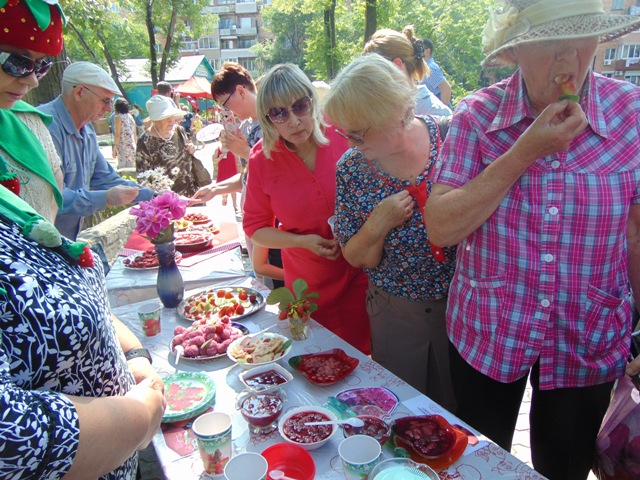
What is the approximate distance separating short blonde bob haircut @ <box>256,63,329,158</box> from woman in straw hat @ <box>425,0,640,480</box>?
37.5 inches

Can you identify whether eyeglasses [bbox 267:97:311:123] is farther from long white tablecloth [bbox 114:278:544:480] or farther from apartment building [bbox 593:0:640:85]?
apartment building [bbox 593:0:640:85]

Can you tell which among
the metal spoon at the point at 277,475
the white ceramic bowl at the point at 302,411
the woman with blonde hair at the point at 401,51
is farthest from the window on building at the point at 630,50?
the metal spoon at the point at 277,475

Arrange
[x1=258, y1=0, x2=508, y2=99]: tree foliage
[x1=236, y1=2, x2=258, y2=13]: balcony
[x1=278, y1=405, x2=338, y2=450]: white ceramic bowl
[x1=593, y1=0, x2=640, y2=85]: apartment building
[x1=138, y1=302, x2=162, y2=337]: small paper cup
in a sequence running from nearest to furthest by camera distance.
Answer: [x1=278, y1=405, x2=338, y2=450]: white ceramic bowl
[x1=138, y1=302, x2=162, y2=337]: small paper cup
[x1=258, y1=0, x2=508, y2=99]: tree foliage
[x1=593, y1=0, x2=640, y2=85]: apartment building
[x1=236, y1=2, x2=258, y2=13]: balcony

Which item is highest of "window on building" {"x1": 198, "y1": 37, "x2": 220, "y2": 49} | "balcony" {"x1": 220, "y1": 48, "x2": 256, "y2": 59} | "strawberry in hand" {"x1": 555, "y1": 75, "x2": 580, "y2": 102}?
"window on building" {"x1": 198, "y1": 37, "x2": 220, "y2": 49}

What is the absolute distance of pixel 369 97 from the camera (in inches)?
65.3

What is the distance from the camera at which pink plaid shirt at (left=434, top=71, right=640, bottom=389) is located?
4.22 feet

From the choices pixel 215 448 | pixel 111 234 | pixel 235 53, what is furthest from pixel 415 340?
pixel 235 53

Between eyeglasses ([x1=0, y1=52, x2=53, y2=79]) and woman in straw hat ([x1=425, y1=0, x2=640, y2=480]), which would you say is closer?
eyeglasses ([x1=0, y1=52, x2=53, y2=79])

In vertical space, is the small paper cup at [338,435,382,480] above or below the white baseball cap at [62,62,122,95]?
below

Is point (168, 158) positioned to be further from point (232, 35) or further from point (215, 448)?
point (232, 35)

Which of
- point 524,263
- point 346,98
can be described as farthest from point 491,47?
point 524,263

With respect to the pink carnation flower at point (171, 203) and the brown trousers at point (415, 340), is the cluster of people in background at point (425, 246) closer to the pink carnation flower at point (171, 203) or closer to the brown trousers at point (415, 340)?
the brown trousers at point (415, 340)

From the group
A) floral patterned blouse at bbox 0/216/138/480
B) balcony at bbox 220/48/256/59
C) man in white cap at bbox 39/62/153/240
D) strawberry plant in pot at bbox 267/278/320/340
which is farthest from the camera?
balcony at bbox 220/48/256/59

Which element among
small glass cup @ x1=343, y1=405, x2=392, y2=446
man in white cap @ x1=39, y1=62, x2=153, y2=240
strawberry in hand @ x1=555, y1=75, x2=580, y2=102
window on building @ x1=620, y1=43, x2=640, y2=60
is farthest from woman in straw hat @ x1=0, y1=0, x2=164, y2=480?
window on building @ x1=620, y1=43, x2=640, y2=60
